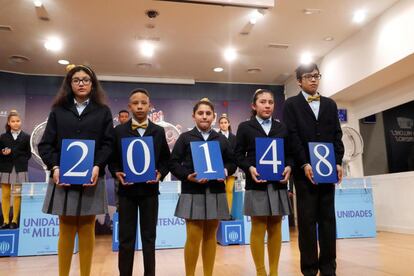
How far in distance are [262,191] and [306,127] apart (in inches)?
18.3

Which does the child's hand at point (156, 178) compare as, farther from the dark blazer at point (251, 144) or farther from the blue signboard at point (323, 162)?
the blue signboard at point (323, 162)

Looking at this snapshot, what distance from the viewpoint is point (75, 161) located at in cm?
179

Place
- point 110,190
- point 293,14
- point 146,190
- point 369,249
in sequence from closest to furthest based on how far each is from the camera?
point 146,190 < point 369,249 < point 293,14 < point 110,190

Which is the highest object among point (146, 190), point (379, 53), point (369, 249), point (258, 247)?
point (379, 53)

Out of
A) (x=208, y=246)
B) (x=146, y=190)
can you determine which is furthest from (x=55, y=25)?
(x=208, y=246)

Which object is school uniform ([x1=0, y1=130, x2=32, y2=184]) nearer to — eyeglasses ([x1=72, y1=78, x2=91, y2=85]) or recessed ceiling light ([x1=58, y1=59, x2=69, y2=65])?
recessed ceiling light ([x1=58, y1=59, x2=69, y2=65])

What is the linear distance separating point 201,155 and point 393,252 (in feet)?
7.54

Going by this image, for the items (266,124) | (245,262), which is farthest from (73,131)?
(245,262)

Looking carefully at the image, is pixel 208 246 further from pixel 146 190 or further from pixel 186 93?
pixel 186 93

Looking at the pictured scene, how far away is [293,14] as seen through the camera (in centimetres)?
439

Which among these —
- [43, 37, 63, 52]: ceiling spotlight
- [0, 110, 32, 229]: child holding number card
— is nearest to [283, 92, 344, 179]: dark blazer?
[0, 110, 32, 229]: child holding number card

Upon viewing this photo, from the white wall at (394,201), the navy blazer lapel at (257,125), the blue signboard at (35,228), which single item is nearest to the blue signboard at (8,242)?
the blue signboard at (35,228)

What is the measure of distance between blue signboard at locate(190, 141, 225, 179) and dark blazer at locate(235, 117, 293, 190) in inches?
7.5

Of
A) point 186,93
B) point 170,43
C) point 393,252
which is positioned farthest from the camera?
point 186,93
